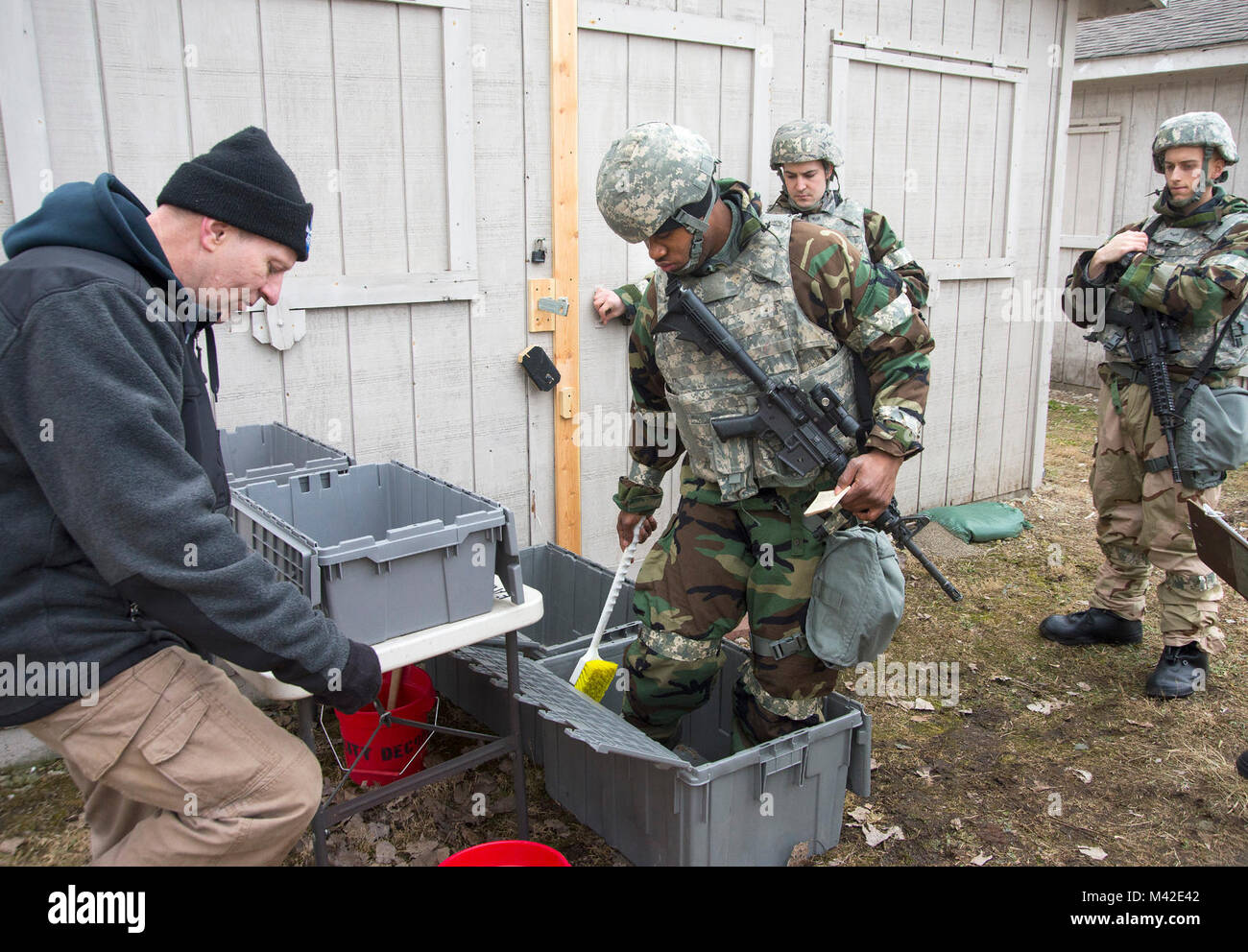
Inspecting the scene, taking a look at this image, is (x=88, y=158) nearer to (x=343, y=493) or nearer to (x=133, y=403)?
(x=343, y=493)

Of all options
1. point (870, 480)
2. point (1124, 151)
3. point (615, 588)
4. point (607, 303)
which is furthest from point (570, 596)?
point (1124, 151)

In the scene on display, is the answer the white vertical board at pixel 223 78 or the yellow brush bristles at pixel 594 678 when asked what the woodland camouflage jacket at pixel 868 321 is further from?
the white vertical board at pixel 223 78

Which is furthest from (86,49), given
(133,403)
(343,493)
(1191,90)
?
(1191,90)

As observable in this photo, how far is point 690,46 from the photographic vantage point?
183 inches

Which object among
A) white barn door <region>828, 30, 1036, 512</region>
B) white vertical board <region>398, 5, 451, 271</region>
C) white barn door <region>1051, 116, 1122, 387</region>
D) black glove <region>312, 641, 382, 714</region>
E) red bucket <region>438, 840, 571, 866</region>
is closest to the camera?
black glove <region>312, 641, 382, 714</region>

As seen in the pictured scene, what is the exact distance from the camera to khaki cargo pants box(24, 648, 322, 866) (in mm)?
1866

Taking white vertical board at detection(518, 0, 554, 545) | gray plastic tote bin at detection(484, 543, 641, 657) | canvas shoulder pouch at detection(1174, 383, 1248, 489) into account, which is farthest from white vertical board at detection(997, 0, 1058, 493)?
gray plastic tote bin at detection(484, 543, 641, 657)

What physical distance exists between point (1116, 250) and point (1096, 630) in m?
1.82

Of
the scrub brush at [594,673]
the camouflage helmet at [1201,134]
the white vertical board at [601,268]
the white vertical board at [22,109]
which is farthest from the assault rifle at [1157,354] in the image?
the white vertical board at [22,109]

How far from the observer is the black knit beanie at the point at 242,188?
192cm

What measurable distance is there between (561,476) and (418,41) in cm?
203

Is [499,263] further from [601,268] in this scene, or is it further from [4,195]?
[4,195]

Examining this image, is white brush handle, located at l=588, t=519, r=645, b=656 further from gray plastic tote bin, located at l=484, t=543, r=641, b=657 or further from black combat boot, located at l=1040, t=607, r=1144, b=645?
black combat boot, located at l=1040, t=607, r=1144, b=645

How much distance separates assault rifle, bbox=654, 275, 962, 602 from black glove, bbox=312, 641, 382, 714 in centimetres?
128
